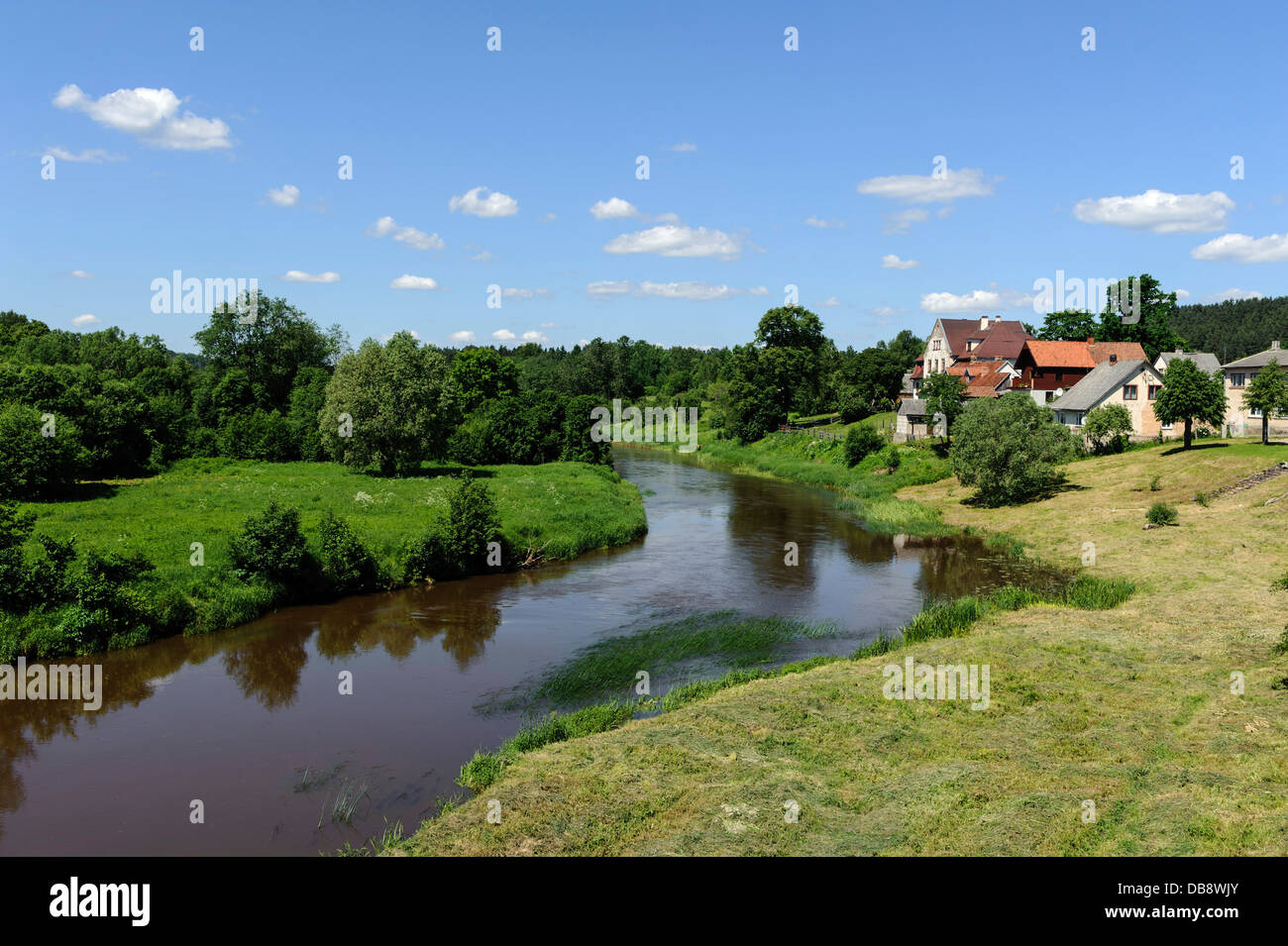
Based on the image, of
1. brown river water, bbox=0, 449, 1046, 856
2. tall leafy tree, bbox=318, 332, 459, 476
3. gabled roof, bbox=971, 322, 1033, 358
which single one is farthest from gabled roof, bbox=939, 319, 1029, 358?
tall leafy tree, bbox=318, 332, 459, 476

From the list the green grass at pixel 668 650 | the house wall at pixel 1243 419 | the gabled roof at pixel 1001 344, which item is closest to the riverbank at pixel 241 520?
the green grass at pixel 668 650

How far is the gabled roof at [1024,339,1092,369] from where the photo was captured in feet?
246

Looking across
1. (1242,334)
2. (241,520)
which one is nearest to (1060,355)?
(241,520)

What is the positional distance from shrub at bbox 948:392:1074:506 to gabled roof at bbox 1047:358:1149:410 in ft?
48.7

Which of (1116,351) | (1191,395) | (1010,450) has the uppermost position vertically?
(1116,351)

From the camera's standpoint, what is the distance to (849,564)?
39.0m

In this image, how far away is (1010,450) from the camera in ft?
161

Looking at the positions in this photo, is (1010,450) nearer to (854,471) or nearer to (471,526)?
(854,471)

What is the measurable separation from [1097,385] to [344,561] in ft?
195

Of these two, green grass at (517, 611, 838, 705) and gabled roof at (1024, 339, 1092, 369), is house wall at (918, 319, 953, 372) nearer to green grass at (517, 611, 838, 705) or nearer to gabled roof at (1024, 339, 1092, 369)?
gabled roof at (1024, 339, 1092, 369)

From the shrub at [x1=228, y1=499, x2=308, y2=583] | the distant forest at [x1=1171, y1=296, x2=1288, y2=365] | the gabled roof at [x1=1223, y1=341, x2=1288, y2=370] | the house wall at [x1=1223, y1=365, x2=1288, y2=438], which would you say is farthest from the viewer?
the distant forest at [x1=1171, y1=296, x2=1288, y2=365]
